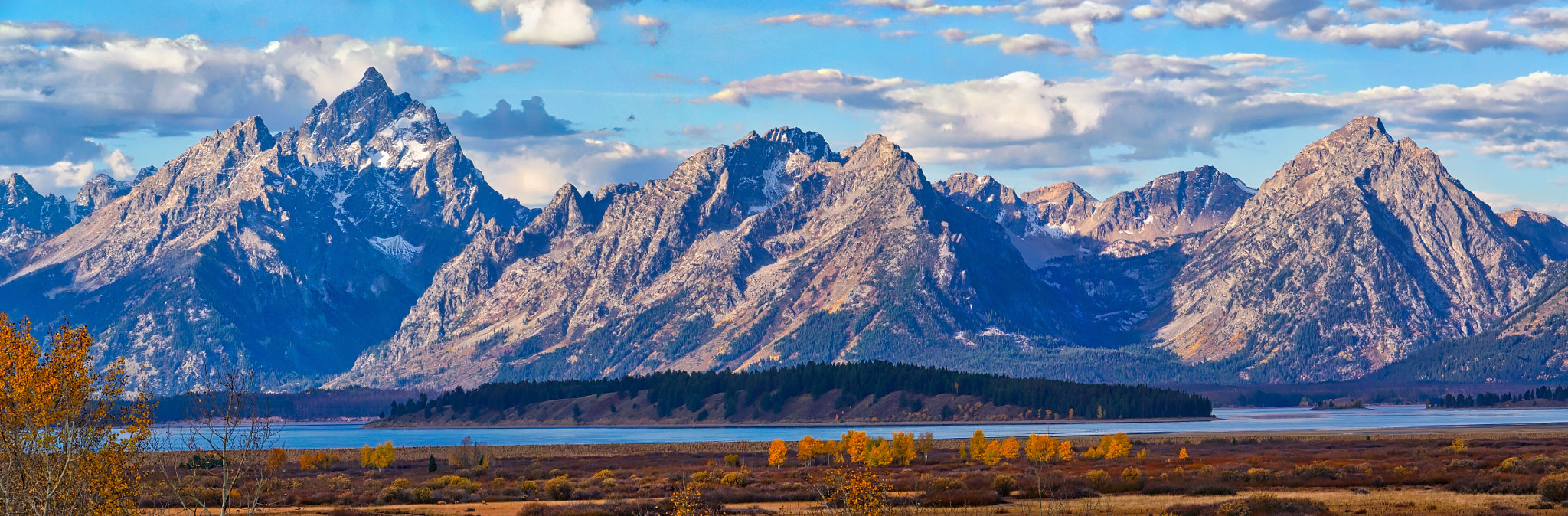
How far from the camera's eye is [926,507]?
90875 mm

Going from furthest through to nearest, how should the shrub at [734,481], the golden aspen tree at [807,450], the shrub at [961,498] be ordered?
the golden aspen tree at [807,450]
the shrub at [734,481]
the shrub at [961,498]

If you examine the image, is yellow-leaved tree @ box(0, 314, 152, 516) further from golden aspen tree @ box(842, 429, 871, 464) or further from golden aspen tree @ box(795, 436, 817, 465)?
golden aspen tree @ box(795, 436, 817, 465)

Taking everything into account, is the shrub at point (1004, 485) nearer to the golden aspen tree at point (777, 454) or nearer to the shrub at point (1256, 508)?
the shrub at point (1256, 508)

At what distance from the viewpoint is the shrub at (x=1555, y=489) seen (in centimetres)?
8562

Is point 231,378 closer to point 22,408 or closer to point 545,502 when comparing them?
point 22,408

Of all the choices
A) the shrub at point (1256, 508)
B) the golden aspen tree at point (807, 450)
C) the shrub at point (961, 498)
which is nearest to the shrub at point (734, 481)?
the shrub at point (961, 498)

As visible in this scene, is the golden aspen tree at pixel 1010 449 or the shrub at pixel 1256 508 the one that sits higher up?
the golden aspen tree at pixel 1010 449

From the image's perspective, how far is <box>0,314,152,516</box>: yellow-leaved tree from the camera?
1887 inches

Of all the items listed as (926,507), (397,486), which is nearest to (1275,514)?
(926,507)

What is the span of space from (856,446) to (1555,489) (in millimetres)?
97025

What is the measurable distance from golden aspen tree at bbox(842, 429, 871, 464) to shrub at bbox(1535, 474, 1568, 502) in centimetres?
9163

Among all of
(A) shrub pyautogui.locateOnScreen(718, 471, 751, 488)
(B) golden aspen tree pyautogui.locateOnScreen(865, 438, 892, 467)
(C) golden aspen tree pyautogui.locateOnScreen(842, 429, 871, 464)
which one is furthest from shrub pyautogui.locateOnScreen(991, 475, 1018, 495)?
(C) golden aspen tree pyautogui.locateOnScreen(842, 429, 871, 464)

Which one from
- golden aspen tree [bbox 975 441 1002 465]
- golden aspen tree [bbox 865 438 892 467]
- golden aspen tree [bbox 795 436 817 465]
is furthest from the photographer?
golden aspen tree [bbox 795 436 817 465]

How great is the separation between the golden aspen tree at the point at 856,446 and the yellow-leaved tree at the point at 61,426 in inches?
4968
